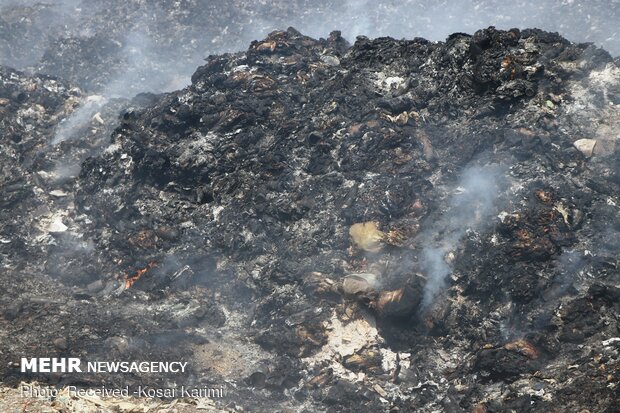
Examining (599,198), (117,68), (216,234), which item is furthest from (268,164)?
(117,68)

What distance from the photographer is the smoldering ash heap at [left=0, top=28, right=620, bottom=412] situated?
357 inches

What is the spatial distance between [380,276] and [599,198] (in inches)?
195

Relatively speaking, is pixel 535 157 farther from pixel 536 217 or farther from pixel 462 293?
pixel 462 293

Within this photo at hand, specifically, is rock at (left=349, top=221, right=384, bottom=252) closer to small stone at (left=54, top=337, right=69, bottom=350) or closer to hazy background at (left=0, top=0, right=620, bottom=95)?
small stone at (left=54, top=337, right=69, bottom=350)

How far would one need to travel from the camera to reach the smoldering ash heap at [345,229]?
9.06 meters

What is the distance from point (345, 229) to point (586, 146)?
19.4 ft

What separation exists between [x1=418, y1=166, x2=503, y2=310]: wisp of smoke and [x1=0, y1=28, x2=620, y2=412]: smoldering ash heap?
48 mm

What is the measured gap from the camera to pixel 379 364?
9.58m

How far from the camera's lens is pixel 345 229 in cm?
1192

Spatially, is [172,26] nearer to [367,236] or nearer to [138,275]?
[138,275]

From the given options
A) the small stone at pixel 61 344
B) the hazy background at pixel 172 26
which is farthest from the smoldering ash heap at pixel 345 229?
the hazy background at pixel 172 26

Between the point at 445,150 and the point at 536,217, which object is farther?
the point at 445,150

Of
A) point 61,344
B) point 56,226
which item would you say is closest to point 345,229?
point 61,344

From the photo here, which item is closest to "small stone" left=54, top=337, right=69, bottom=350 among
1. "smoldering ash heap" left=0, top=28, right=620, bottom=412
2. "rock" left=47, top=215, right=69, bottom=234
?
"smoldering ash heap" left=0, top=28, right=620, bottom=412
